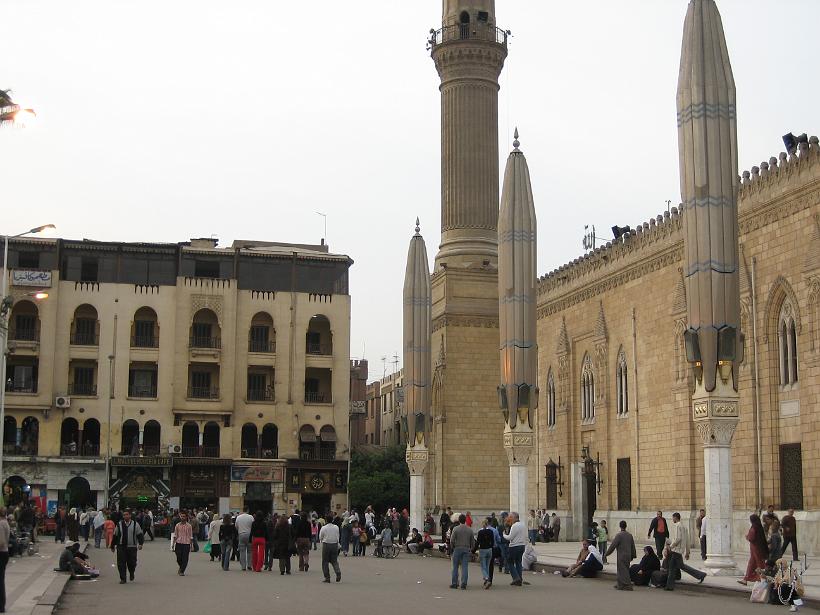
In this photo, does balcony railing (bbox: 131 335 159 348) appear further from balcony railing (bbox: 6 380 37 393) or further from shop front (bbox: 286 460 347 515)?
shop front (bbox: 286 460 347 515)

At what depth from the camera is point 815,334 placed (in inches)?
957

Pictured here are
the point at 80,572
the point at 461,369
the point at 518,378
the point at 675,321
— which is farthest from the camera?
the point at 461,369

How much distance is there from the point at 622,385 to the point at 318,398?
23.8m

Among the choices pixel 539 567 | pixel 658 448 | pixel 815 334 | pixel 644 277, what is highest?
pixel 644 277

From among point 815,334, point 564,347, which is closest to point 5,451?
point 564,347

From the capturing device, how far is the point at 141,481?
5184 cm

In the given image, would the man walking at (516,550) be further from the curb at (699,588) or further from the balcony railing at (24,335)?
the balcony railing at (24,335)

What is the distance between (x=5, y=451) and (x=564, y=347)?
87.2 ft

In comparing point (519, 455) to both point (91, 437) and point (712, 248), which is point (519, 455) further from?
point (91, 437)

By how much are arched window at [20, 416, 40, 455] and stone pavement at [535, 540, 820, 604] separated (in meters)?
25.9

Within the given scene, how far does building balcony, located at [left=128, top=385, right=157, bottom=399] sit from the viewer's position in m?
52.9

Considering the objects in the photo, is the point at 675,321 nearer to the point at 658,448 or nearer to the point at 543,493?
the point at 658,448

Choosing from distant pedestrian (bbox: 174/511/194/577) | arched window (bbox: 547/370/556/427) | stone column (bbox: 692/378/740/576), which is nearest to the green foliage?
arched window (bbox: 547/370/556/427)

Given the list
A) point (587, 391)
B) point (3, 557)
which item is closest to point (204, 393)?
point (587, 391)
